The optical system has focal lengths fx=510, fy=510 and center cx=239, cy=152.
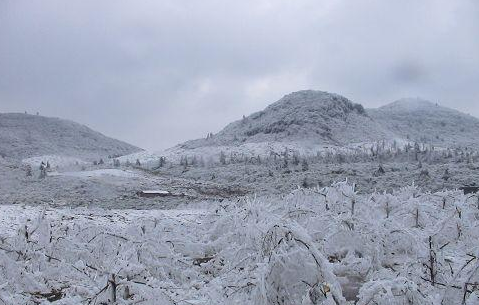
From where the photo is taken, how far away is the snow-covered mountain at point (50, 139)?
126 metres

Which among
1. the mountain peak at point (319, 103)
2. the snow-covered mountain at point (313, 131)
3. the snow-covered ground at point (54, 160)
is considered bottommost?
the snow-covered ground at point (54, 160)

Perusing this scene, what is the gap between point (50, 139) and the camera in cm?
14088

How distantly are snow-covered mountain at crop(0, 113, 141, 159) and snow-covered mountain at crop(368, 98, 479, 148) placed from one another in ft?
261

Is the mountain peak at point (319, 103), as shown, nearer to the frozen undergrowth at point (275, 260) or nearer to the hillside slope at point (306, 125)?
the hillside slope at point (306, 125)

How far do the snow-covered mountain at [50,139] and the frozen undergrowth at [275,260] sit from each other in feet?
388

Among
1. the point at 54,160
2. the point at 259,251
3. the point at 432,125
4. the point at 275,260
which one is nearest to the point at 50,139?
the point at 54,160

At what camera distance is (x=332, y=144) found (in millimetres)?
105812

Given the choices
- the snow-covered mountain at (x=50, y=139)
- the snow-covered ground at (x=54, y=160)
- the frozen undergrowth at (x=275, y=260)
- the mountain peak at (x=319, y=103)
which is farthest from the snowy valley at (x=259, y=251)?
the snow-covered mountain at (x=50, y=139)

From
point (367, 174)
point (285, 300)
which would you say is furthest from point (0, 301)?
point (367, 174)

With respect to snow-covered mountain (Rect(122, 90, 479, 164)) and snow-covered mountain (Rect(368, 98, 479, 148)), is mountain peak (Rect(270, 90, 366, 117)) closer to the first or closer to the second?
snow-covered mountain (Rect(122, 90, 479, 164))

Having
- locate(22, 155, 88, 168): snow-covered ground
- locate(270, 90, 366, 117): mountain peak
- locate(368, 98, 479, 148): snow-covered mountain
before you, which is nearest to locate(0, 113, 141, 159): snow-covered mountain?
locate(22, 155, 88, 168): snow-covered ground

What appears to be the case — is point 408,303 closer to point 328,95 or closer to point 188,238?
point 188,238

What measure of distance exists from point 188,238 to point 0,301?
5.87m

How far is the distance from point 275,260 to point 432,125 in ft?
533
